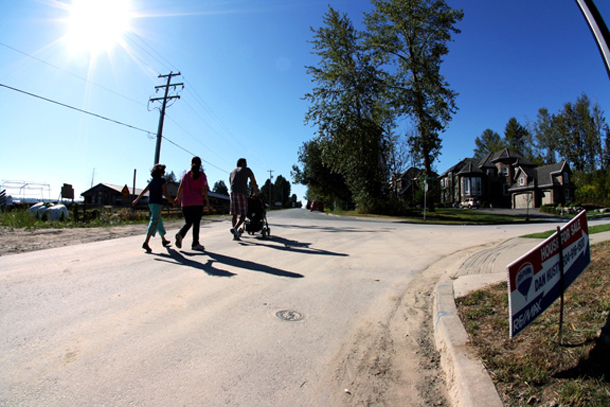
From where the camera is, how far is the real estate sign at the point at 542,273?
6.88 feet

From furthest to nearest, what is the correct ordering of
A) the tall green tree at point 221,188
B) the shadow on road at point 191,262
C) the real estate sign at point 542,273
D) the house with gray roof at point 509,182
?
1. the tall green tree at point 221,188
2. the house with gray roof at point 509,182
3. the shadow on road at point 191,262
4. the real estate sign at point 542,273

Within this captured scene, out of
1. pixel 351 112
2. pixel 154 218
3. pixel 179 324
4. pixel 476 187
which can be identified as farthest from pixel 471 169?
pixel 179 324

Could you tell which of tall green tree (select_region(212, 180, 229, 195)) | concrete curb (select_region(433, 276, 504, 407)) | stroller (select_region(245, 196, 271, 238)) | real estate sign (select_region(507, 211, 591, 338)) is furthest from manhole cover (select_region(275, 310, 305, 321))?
tall green tree (select_region(212, 180, 229, 195))

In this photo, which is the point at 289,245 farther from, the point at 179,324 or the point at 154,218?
the point at 179,324

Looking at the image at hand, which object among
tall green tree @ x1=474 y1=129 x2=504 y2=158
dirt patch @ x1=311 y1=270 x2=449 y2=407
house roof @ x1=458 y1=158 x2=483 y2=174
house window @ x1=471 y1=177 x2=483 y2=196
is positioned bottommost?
dirt patch @ x1=311 y1=270 x2=449 y2=407

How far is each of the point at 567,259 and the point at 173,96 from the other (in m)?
30.7

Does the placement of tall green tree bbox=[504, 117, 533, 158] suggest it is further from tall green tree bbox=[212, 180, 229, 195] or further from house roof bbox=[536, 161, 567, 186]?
tall green tree bbox=[212, 180, 229, 195]

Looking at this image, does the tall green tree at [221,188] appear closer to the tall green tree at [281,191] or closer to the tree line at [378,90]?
the tall green tree at [281,191]

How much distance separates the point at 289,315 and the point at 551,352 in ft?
7.31

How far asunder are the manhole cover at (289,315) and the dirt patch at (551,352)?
1595mm

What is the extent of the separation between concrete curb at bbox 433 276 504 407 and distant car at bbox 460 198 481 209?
57117 millimetres

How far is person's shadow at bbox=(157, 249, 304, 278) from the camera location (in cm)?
506

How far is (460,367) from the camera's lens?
7.43 ft

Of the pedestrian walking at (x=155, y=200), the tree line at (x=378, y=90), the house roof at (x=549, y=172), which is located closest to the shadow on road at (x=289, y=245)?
the pedestrian walking at (x=155, y=200)
